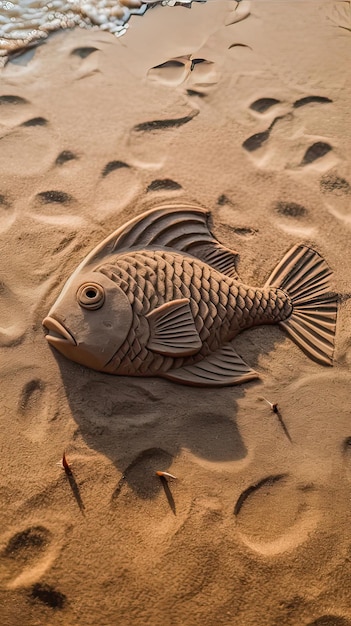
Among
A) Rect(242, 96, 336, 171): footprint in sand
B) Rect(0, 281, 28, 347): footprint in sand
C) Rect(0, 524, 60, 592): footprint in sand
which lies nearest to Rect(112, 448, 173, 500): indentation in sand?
Rect(0, 524, 60, 592): footprint in sand

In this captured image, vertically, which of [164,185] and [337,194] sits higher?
[164,185]

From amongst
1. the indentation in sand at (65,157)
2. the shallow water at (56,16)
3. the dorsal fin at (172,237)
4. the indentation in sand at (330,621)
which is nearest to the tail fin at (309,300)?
the dorsal fin at (172,237)

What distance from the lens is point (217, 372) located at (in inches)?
102

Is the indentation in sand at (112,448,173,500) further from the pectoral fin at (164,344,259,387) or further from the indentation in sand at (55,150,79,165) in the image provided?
the indentation in sand at (55,150,79,165)

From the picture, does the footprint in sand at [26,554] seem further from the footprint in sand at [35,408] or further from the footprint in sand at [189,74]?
the footprint in sand at [189,74]

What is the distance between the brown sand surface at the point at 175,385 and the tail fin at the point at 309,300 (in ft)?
0.19

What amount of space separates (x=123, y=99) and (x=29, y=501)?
231cm

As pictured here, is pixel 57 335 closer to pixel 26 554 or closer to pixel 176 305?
pixel 176 305

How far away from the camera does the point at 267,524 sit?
2355 millimetres

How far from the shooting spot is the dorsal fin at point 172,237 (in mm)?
2750

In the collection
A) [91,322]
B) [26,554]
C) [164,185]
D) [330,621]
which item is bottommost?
[330,621]

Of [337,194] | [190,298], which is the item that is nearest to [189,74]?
[337,194]

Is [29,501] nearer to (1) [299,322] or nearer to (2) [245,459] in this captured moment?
(2) [245,459]

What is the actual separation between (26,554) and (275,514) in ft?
3.35
